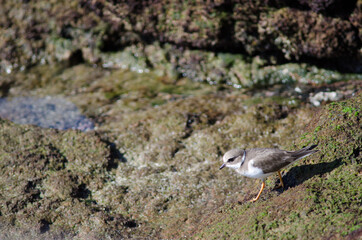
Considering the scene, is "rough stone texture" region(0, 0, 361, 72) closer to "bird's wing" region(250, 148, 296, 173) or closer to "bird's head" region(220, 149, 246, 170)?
"bird's head" region(220, 149, 246, 170)

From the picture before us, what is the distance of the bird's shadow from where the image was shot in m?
5.29

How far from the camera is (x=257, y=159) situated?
17.6 feet

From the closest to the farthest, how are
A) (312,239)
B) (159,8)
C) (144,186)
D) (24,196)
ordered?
(312,239), (24,196), (144,186), (159,8)

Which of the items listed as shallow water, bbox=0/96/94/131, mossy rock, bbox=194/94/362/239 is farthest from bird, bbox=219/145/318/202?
shallow water, bbox=0/96/94/131

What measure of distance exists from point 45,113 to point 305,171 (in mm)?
6339

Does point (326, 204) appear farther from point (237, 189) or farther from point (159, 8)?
point (159, 8)

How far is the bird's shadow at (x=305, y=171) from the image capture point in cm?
529

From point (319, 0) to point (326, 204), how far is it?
6168mm

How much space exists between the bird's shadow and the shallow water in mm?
4609

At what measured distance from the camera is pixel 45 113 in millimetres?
9000

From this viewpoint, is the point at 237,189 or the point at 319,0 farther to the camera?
the point at 319,0

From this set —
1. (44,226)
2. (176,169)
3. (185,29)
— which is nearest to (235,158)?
(176,169)

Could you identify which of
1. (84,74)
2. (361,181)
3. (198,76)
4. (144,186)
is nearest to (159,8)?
(198,76)

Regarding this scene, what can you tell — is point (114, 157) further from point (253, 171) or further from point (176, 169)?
point (253, 171)
